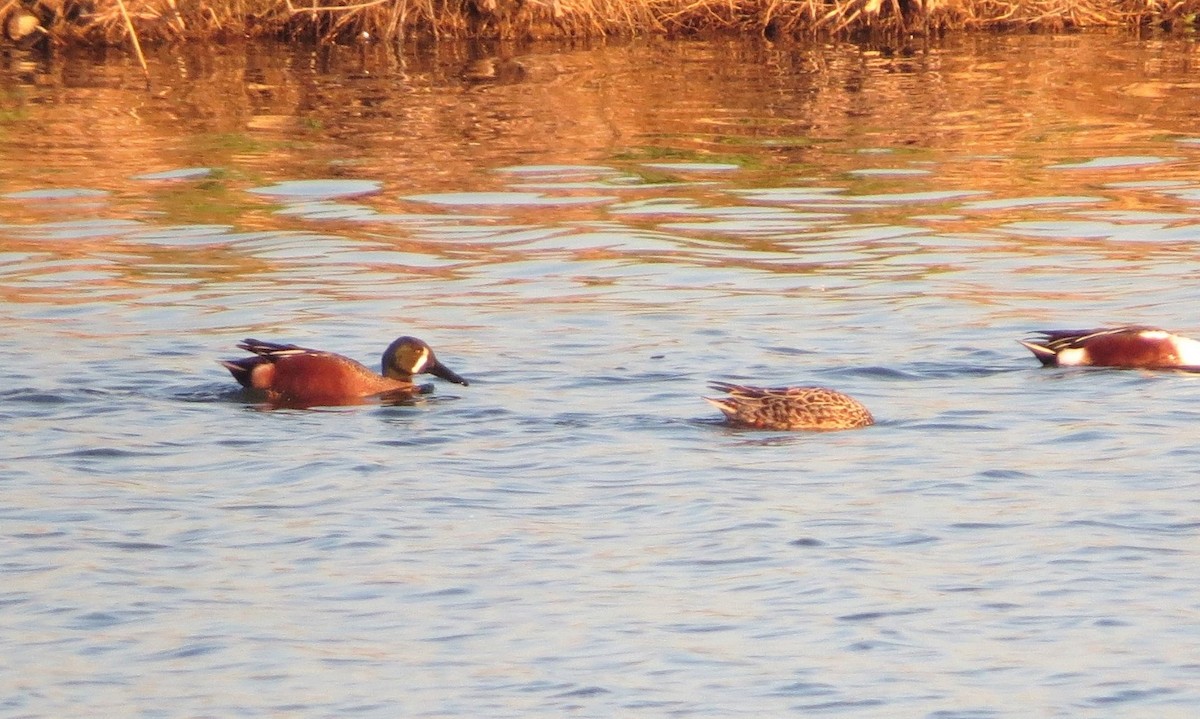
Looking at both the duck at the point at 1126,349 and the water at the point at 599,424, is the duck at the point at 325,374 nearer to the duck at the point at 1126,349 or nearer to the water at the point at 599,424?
the water at the point at 599,424

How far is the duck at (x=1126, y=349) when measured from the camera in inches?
380

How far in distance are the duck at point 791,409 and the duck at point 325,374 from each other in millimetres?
1470

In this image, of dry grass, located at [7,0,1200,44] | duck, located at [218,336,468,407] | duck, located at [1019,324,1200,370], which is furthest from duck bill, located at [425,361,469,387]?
dry grass, located at [7,0,1200,44]

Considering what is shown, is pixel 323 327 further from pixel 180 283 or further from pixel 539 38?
pixel 539 38

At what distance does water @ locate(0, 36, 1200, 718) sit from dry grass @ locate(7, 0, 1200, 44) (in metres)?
4.83

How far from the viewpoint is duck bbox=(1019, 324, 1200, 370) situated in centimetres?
965

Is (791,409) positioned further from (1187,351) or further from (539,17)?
(539,17)

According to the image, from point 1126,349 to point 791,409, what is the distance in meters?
2.06

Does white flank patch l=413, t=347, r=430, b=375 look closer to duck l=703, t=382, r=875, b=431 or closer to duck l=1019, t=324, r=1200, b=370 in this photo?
duck l=703, t=382, r=875, b=431

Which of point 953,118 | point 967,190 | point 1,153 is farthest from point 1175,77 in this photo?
point 1,153

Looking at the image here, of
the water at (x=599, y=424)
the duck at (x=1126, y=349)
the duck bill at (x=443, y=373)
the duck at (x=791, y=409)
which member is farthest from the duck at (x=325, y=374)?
the duck at (x=1126, y=349)

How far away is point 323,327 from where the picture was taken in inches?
429

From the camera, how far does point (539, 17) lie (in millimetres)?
23547

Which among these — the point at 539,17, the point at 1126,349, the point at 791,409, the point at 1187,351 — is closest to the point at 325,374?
the point at 791,409
